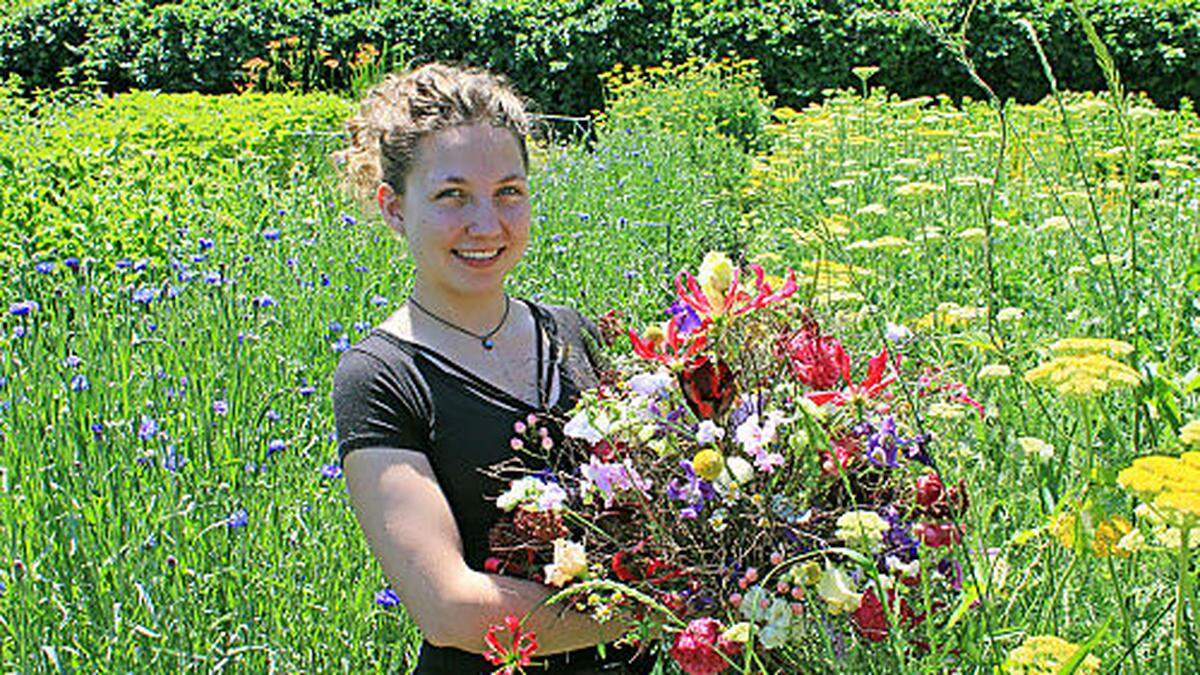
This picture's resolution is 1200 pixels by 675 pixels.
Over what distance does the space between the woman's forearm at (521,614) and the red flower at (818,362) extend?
379 mm

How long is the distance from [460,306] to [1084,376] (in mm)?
995

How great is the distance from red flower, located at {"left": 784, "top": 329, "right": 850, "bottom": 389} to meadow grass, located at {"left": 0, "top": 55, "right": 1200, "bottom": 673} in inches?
2.0

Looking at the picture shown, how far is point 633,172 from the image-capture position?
20.7 feet

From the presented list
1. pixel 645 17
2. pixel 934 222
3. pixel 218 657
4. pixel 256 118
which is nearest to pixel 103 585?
pixel 218 657

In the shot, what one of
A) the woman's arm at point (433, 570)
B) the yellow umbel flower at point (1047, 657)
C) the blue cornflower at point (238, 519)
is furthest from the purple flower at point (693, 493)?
the blue cornflower at point (238, 519)

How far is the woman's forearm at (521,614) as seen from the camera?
1464mm

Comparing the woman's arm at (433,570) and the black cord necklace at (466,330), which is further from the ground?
the black cord necklace at (466,330)

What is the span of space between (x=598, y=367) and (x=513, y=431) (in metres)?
0.24

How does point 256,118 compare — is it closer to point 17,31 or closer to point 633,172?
point 633,172

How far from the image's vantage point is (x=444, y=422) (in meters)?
1.68

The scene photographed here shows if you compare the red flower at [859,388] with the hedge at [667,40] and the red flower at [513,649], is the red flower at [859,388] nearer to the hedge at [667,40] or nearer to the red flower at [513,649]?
the red flower at [513,649]

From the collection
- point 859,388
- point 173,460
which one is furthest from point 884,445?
point 173,460

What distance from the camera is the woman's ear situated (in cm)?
186

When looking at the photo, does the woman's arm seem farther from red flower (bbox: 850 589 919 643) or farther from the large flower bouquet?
red flower (bbox: 850 589 919 643)
